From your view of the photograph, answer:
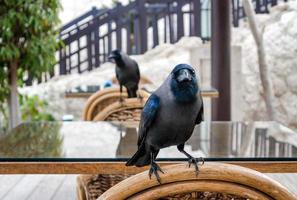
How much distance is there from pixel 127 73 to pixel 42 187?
1.05 meters

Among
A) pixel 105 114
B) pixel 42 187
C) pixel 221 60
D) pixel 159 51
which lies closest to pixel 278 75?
pixel 159 51

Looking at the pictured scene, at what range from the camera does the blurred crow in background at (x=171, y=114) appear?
3.21ft

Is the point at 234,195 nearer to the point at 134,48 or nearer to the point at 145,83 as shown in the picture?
the point at 145,83

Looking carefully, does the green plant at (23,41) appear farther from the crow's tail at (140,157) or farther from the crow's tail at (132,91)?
the crow's tail at (140,157)

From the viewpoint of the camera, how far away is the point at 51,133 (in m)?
2.05

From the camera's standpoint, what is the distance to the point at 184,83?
97cm

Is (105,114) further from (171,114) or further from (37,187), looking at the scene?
(171,114)

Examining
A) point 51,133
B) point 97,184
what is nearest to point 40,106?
point 51,133

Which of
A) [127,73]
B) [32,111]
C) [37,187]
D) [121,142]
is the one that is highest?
[127,73]

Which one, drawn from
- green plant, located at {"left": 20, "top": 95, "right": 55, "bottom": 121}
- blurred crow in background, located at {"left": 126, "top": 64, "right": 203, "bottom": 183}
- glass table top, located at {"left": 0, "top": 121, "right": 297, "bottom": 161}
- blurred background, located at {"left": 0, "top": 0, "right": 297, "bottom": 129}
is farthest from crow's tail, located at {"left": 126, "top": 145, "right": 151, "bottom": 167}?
green plant, located at {"left": 20, "top": 95, "right": 55, "bottom": 121}

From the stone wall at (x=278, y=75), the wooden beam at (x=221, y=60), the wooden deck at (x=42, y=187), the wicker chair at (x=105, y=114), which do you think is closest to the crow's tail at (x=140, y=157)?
the wicker chair at (x=105, y=114)

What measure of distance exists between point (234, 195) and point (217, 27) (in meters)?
3.20

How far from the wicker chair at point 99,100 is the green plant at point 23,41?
1.52 m

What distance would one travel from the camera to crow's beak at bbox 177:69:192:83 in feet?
3.12
